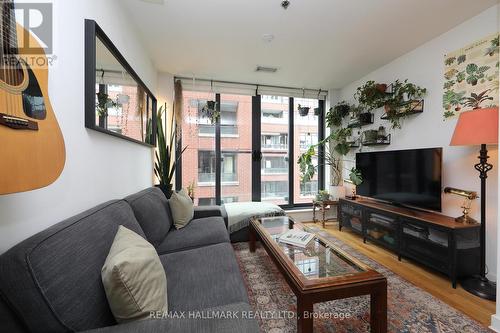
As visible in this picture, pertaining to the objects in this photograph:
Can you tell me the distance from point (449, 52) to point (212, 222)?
304cm

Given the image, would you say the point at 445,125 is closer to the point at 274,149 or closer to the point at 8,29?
the point at 274,149

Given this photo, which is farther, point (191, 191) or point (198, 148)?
point (198, 148)

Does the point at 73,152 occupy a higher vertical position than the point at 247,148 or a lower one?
lower

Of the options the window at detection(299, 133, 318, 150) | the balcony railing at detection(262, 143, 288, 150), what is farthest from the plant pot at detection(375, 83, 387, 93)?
the balcony railing at detection(262, 143, 288, 150)

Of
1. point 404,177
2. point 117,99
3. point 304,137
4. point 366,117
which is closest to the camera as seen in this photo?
point 117,99

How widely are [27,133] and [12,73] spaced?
0.63 feet

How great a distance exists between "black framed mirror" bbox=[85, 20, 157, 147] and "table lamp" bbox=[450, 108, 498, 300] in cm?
278

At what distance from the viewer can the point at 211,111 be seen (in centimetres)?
341

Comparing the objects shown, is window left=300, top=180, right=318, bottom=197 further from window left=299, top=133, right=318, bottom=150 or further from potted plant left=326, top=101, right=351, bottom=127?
potted plant left=326, top=101, right=351, bottom=127

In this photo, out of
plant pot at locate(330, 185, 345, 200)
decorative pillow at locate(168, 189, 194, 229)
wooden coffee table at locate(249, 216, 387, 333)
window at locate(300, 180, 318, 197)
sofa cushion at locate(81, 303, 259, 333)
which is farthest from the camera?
window at locate(300, 180, 318, 197)

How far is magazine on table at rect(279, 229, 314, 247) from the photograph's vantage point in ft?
5.75

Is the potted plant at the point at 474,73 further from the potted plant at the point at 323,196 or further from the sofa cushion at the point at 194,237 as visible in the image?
the sofa cushion at the point at 194,237

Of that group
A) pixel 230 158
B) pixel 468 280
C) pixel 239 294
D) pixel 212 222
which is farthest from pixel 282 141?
pixel 239 294

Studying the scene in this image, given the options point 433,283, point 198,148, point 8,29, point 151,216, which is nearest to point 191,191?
point 198,148
